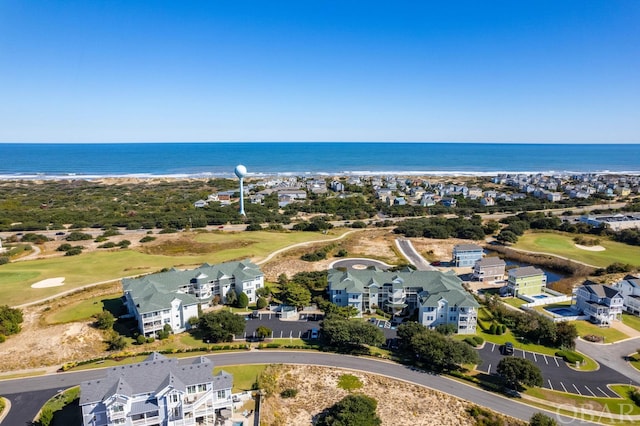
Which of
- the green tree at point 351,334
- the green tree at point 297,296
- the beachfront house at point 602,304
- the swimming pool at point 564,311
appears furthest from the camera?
the swimming pool at point 564,311

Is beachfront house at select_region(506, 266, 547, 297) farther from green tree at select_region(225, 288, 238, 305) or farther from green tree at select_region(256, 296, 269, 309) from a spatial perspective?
green tree at select_region(225, 288, 238, 305)

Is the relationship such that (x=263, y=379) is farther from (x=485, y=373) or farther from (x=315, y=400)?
(x=485, y=373)

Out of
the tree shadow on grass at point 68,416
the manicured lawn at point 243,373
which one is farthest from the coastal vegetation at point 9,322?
the manicured lawn at point 243,373

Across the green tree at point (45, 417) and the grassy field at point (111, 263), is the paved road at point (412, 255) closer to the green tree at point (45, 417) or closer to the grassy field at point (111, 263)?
the grassy field at point (111, 263)

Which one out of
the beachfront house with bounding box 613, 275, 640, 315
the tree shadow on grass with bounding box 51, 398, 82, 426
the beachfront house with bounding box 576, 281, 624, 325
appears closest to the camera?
the tree shadow on grass with bounding box 51, 398, 82, 426

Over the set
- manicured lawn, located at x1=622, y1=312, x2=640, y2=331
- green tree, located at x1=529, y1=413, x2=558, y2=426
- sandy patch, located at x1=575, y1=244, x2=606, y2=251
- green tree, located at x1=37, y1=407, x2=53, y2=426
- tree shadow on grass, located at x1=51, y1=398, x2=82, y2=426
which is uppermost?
green tree, located at x1=529, y1=413, x2=558, y2=426

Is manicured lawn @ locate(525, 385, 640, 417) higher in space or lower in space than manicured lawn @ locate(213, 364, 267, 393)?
lower

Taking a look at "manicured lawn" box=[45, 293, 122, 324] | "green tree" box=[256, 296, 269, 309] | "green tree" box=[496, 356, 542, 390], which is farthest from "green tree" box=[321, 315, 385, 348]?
"manicured lawn" box=[45, 293, 122, 324]
